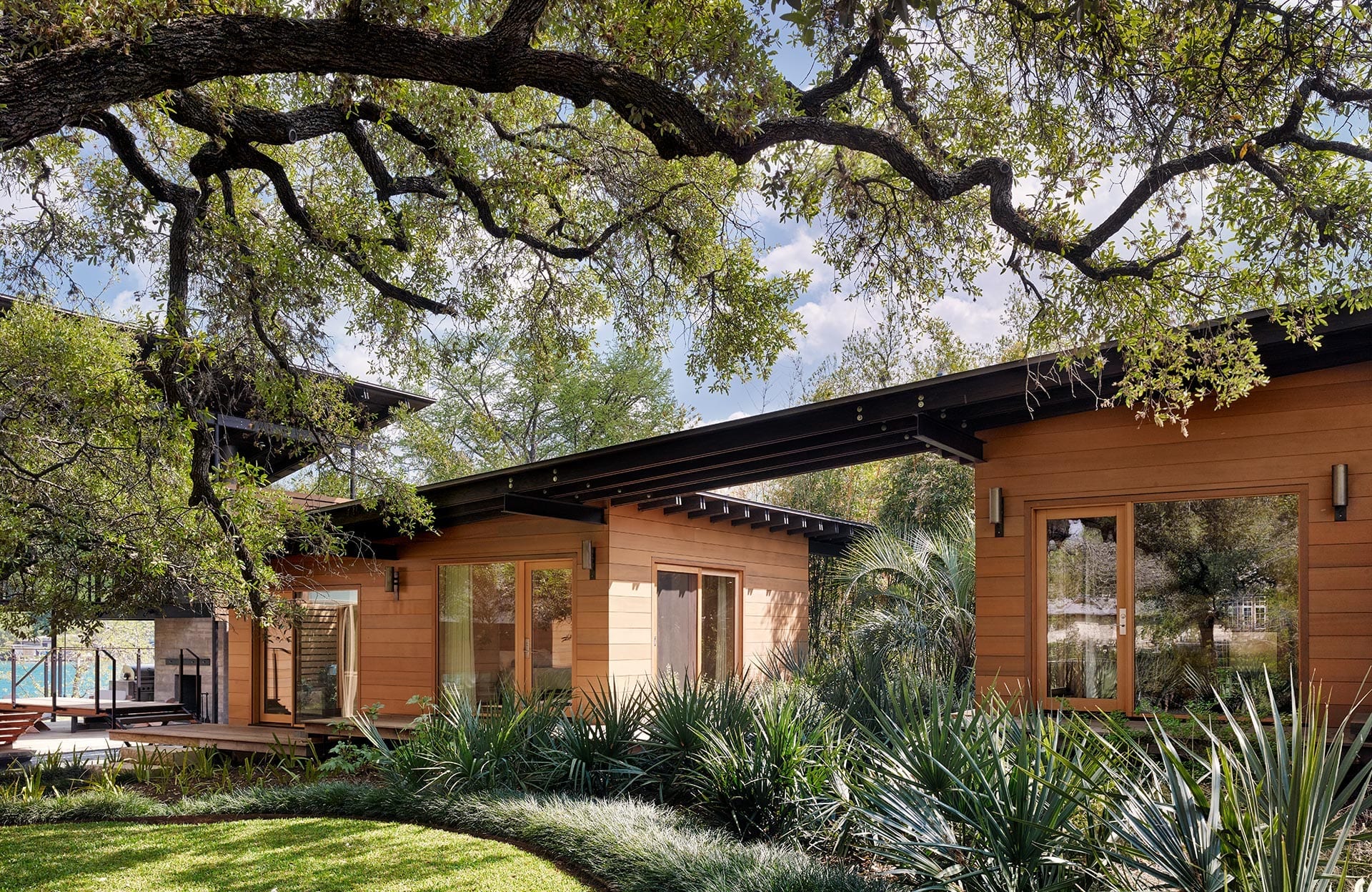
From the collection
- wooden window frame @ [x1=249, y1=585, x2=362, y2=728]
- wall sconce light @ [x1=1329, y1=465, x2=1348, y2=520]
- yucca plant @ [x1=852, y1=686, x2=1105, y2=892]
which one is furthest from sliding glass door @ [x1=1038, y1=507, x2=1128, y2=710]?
wooden window frame @ [x1=249, y1=585, x2=362, y2=728]

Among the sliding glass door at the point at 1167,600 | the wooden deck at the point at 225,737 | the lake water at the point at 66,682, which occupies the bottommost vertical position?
the lake water at the point at 66,682

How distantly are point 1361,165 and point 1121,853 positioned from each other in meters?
4.17

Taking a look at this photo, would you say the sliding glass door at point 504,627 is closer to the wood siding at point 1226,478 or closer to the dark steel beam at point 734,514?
the dark steel beam at point 734,514

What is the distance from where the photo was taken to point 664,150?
15.4ft

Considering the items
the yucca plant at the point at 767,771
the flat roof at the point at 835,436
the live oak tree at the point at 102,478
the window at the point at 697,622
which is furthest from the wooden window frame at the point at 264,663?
the yucca plant at the point at 767,771

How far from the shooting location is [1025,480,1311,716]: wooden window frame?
22.9 feet

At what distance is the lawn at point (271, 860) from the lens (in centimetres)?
542

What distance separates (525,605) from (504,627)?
0.41 meters

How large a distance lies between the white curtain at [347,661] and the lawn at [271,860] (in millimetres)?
5199

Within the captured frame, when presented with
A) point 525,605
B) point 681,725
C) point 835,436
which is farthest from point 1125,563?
point 525,605

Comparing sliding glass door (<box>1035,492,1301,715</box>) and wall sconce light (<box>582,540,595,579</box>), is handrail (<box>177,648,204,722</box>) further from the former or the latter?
sliding glass door (<box>1035,492,1301,715</box>)

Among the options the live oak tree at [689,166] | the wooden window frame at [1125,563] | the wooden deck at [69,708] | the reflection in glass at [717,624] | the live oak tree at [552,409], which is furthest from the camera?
the live oak tree at [552,409]

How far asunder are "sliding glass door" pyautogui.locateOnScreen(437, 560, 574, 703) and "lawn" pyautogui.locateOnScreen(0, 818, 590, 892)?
12.9 feet

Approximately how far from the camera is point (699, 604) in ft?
39.7
